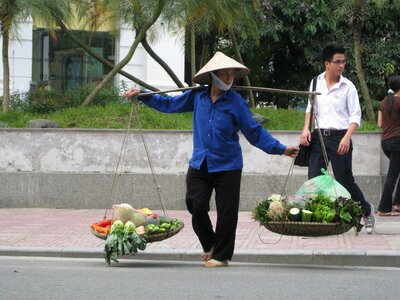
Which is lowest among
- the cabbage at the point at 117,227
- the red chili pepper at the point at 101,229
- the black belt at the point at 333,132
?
the red chili pepper at the point at 101,229

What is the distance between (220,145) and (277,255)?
1.42 meters

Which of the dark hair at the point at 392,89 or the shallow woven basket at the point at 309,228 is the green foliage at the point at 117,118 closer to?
the dark hair at the point at 392,89

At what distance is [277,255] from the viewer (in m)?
8.94

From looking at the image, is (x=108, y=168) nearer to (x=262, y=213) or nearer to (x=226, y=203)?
(x=226, y=203)

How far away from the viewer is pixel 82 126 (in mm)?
14016

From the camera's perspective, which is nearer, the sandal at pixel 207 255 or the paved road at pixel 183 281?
the paved road at pixel 183 281

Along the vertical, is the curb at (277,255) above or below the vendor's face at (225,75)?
below

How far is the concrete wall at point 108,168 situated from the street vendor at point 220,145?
15.2 ft

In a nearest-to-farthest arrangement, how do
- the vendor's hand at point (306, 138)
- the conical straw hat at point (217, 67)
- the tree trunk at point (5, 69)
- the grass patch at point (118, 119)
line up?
the conical straw hat at point (217, 67) < the vendor's hand at point (306, 138) < the grass patch at point (118, 119) < the tree trunk at point (5, 69)

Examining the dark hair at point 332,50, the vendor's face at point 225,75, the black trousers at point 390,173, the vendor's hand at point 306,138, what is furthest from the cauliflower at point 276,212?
the black trousers at point 390,173

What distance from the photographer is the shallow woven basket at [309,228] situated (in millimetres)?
7973

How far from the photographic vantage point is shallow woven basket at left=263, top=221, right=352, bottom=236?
7.97 metres

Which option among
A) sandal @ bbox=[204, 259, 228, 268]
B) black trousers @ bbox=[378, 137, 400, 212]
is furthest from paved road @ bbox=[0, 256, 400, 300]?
black trousers @ bbox=[378, 137, 400, 212]

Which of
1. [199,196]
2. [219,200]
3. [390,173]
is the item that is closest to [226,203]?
[219,200]
